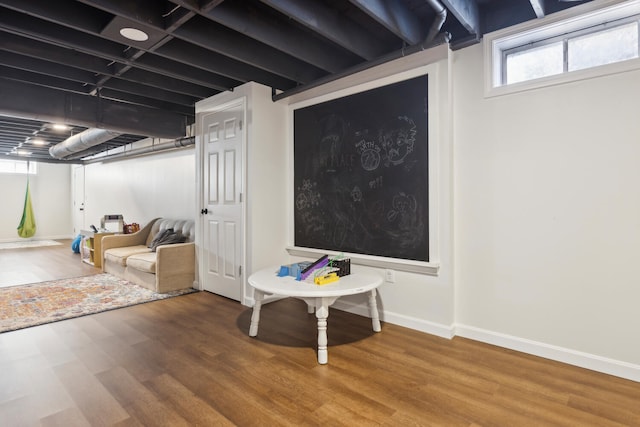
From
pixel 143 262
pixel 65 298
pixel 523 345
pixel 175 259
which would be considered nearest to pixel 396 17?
pixel 523 345

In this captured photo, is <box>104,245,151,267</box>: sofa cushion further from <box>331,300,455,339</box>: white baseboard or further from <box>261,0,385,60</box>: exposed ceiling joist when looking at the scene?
<box>261,0,385,60</box>: exposed ceiling joist

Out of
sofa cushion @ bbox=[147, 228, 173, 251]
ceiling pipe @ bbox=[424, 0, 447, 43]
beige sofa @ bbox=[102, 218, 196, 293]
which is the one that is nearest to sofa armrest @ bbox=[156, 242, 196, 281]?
beige sofa @ bbox=[102, 218, 196, 293]

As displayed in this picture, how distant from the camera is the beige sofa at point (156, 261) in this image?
4348mm

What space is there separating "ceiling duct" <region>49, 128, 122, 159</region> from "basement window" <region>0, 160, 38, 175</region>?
3.57m

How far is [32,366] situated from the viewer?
2436 mm

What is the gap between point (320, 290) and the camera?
8.44 ft

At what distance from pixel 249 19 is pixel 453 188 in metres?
2.10

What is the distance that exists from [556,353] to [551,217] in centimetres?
98

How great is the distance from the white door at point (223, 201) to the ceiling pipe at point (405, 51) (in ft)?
2.69

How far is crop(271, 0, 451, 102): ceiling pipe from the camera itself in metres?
2.43

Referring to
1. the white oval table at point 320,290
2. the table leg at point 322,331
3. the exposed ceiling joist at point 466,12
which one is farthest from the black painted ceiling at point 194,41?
the table leg at point 322,331

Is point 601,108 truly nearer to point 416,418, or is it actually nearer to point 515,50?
point 515,50

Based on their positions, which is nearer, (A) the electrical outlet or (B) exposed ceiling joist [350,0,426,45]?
(B) exposed ceiling joist [350,0,426,45]

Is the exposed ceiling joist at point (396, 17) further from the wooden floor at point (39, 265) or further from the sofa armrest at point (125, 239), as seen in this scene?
the wooden floor at point (39, 265)
